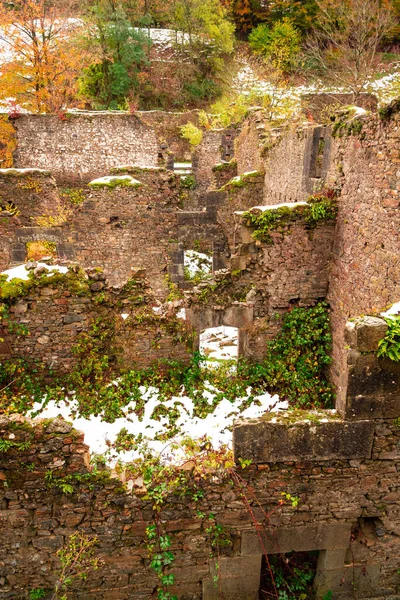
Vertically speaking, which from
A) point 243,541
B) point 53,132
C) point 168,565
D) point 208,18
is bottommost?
point 168,565

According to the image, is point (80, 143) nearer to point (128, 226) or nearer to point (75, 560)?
point (128, 226)

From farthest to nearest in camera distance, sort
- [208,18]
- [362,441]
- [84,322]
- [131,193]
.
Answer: [208,18]
[131,193]
[84,322]
[362,441]

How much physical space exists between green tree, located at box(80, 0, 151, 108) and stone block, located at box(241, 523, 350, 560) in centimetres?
2699

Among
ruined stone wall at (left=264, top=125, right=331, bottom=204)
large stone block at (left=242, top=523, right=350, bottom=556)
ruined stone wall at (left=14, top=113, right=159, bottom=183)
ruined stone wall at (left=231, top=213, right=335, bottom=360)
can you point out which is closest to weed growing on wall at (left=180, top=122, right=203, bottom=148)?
ruined stone wall at (left=14, top=113, right=159, bottom=183)

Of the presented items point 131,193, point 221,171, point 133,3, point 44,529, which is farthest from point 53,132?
point 44,529

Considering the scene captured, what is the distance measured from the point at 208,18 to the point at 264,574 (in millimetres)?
34219

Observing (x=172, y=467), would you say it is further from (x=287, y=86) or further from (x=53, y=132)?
(x=287, y=86)

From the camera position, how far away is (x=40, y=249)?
13844 millimetres

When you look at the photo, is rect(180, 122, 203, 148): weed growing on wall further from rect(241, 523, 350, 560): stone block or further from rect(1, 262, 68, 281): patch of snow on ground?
rect(241, 523, 350, 560): stone block

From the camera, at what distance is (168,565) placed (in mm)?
4777

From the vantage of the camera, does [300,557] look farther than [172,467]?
Yes

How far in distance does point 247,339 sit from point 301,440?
5.09 m

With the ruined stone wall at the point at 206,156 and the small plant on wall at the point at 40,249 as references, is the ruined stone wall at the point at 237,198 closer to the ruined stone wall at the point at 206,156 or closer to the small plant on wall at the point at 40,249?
the small plant on wall at the point at 40,249

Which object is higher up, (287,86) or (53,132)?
(287,86)
